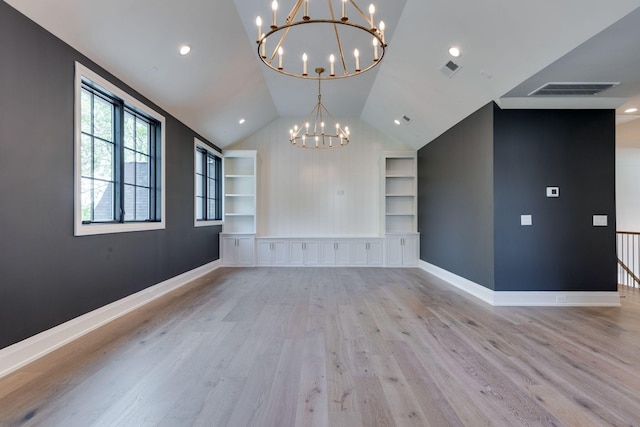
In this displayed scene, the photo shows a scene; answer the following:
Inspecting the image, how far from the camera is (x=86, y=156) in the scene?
3.04 meters

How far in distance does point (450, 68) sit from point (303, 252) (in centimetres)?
462

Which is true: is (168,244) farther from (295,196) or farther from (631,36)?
(631,36)

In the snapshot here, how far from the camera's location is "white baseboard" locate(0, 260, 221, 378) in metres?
2.20

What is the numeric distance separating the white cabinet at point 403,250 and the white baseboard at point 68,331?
458 cm

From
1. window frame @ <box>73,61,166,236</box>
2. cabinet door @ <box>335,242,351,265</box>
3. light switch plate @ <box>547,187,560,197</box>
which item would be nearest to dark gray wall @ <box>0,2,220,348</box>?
window frame @ <box>73,61,166,236</box>

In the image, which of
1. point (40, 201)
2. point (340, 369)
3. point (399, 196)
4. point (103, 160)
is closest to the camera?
point (340, 369)

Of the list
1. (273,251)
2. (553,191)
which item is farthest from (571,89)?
(273,251)

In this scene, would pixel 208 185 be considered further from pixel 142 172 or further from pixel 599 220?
pixel 599 220

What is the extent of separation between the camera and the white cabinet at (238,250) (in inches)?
268

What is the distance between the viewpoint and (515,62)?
3.11 m

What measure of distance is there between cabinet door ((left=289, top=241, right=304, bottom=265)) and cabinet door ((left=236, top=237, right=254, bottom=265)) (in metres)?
0.91

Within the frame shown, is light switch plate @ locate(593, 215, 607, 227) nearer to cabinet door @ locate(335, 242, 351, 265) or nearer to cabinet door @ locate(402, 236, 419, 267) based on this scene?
cabinet door @ locate(402, 236, 419, 267)

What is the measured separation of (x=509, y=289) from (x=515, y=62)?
2745 mm

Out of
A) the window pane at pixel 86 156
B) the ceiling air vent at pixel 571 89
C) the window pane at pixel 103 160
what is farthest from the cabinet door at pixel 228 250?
the ceiling air vent at pixel 571 89
